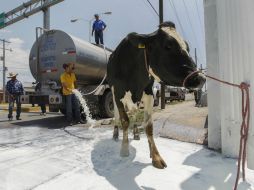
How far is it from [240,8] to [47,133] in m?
5.13

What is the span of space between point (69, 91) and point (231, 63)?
5.81m

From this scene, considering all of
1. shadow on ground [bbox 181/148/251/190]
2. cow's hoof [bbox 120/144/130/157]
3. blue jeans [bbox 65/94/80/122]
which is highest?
blue jeans [bbox 65/94/80/122]

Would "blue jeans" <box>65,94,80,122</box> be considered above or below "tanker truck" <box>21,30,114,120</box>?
below

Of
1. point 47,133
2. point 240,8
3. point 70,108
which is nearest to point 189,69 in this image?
point 240,8

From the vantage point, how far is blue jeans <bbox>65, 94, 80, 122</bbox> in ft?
29.9

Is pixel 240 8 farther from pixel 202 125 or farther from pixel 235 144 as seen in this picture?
pixel 202 125

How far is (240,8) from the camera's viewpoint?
3.61 meters

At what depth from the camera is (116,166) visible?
4316 millimetres

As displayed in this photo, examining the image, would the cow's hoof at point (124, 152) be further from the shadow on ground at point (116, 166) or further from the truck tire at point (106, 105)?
the truck tire at point (106, 105)

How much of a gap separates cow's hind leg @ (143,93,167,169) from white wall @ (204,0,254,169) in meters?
1.05

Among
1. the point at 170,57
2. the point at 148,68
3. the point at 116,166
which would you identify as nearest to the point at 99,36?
the point at 148,68

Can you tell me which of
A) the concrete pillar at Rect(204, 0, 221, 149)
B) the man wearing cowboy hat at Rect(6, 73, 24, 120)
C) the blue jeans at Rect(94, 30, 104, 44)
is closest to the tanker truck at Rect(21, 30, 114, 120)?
the man wearing cowboy hat at Rect(6, 73, 24, 120)

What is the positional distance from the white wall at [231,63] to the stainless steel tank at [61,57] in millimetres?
5190

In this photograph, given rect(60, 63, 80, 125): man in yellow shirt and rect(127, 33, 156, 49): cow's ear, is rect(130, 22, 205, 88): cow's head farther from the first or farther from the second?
rect(60, 63, 80, 125): man in yellow shirt
